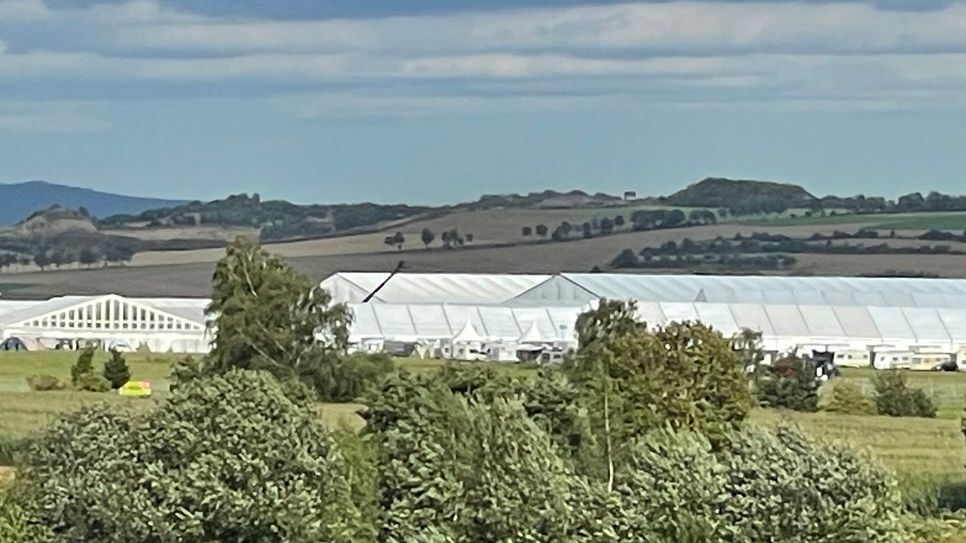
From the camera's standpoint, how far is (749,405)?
3203 cm

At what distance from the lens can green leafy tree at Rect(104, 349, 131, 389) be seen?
54000 mm

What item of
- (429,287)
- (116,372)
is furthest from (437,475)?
(429,287)

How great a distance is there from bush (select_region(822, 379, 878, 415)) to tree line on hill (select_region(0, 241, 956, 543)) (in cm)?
1998

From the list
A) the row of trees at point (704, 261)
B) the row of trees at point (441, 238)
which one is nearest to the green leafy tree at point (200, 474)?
the row of trees at point (704, 261)

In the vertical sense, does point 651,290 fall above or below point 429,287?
above

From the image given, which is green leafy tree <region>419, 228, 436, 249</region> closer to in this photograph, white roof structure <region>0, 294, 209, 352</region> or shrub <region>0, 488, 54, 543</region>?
white roof structure <region>0, 294, 209, 352</region>

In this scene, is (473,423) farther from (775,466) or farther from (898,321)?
(898,321)

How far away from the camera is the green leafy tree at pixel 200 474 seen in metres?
25.5

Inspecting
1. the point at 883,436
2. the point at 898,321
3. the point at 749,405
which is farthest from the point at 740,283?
the point at 749,405

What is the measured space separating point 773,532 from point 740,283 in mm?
77120

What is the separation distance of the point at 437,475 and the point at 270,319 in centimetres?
2251

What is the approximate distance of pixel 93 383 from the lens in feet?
174

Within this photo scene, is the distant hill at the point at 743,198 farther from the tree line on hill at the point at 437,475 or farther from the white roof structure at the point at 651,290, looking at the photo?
the tree line on hill at the point at 437,475

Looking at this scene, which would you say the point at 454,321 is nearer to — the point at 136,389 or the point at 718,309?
the point at 718,309
